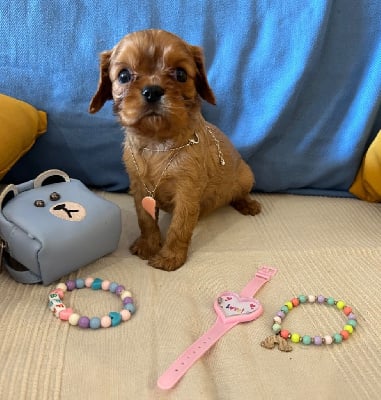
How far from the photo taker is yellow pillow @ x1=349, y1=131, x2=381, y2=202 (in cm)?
194

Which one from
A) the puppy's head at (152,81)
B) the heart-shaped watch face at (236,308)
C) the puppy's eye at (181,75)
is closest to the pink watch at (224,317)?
the heart-shaped watch face at (236,308)

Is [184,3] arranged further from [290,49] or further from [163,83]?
[163,83]

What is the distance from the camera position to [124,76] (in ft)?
4.60

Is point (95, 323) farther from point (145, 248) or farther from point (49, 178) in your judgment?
point (49, 178)

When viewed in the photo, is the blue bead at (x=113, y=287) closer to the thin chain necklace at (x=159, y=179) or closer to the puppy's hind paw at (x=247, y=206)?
the thin chain necklace at (x=159, y=179)

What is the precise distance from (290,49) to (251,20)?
0.17 metres

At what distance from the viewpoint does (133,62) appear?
1.36 meters

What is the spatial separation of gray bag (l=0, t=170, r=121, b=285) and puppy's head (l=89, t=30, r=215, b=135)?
0.29m

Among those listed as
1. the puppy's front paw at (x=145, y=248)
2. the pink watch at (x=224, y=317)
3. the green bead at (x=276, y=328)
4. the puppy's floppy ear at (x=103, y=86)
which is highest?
the puppy's floppy ear at (x=103, y=86)

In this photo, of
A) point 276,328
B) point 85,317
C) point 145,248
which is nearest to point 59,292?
point 85,317

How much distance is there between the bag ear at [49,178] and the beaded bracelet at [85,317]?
1.13 feet

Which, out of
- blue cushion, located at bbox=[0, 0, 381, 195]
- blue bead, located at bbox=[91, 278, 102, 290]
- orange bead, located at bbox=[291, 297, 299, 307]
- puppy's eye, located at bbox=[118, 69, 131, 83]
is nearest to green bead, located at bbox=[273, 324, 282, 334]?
orange bead, located at bbox=[291, 297, 299, 307]

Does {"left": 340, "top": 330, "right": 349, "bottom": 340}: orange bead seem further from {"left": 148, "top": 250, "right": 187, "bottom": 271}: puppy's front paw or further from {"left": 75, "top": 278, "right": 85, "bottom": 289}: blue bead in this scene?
{"left": 75, "top": 278, "right": 85, "bottom": 289}: blue bead

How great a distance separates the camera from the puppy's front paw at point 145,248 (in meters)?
1.61
